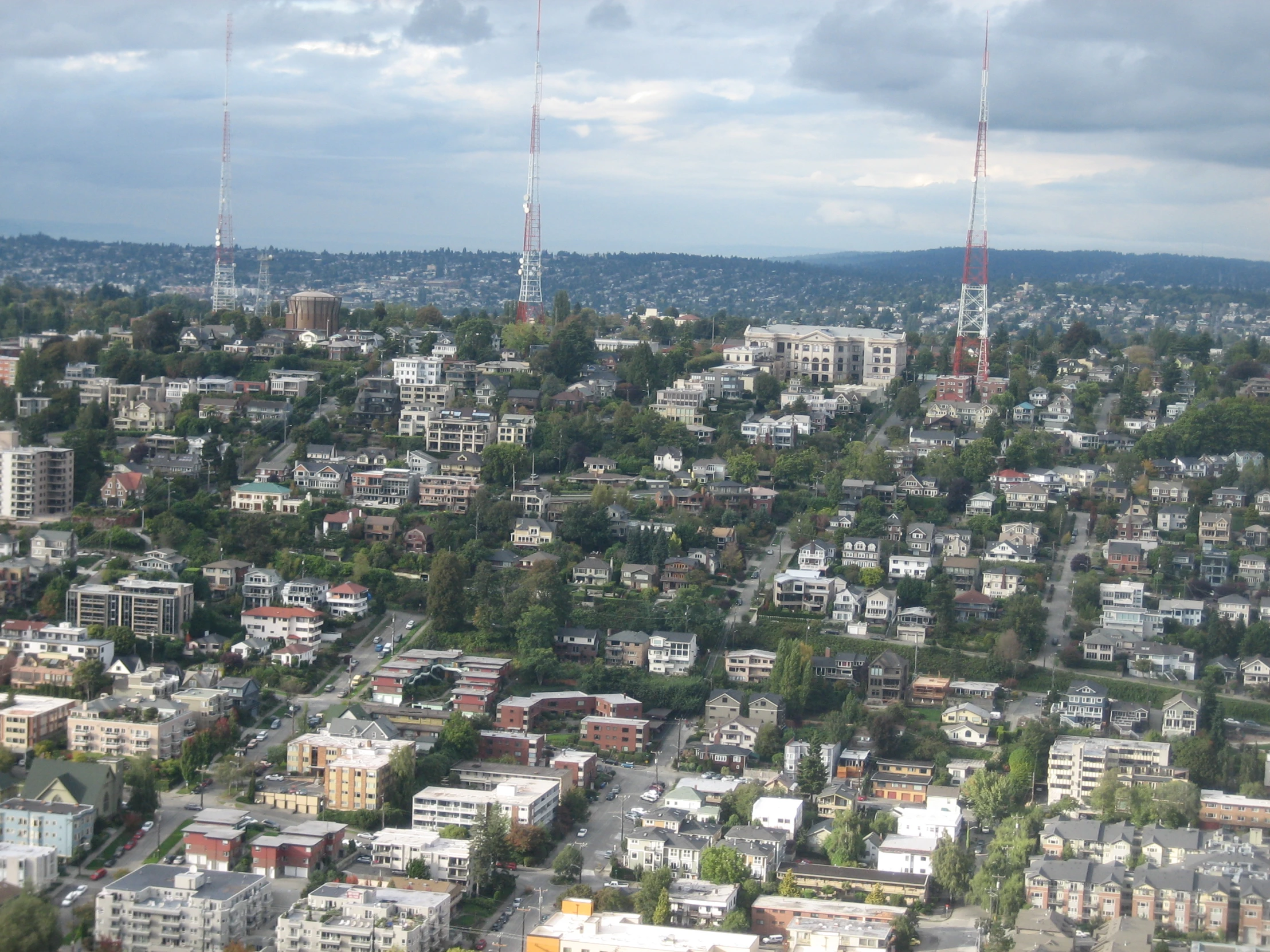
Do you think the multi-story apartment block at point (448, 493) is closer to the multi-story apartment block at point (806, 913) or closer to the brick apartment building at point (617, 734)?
the brick apartment building at point (617, 734)

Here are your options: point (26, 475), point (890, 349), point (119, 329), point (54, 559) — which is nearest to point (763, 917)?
point (54, 559)

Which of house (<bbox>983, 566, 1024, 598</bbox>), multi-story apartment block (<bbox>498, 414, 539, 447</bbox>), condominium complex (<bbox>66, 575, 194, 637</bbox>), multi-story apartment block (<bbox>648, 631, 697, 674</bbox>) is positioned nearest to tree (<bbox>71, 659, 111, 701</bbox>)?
condominium complex (<bbox>66, 575, 194, 637</bbox>)

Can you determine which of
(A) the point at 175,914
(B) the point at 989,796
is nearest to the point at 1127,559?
(B) the point at 989,796

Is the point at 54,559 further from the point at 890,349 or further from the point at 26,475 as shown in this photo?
the point at 890,349

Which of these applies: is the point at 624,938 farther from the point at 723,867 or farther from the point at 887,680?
the point at 887,680

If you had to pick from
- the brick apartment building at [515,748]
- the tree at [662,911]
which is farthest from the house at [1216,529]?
the tree at [662,911]
